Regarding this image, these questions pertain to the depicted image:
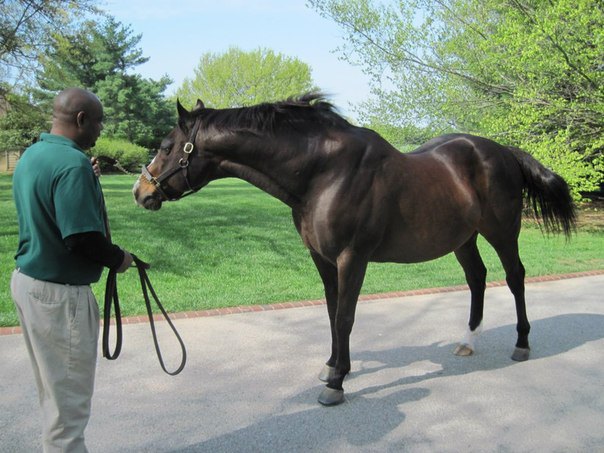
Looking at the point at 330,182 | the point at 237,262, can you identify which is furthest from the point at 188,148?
the point at 237,262

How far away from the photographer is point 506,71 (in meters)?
13.2

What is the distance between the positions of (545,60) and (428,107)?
375 centimetres

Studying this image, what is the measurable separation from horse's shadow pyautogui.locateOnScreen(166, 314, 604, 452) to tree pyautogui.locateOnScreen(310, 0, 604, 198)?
6868 millimetres

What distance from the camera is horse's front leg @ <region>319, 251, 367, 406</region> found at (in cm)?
368

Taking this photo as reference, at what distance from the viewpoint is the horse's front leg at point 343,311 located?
368 cm

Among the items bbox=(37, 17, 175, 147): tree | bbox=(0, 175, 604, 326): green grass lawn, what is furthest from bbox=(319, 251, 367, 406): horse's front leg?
bbox=(37, 17, 175, 147): tree

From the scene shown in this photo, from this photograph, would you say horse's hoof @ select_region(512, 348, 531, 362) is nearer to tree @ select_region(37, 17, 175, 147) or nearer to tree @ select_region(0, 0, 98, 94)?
tree @ select_region(0, 0, 98, 94)

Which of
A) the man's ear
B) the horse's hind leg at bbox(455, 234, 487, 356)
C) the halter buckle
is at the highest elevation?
the man's ear

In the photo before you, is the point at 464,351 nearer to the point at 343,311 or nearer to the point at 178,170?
the point at 343,311

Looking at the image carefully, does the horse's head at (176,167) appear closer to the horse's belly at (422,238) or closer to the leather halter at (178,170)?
the leather halter at (178,170)

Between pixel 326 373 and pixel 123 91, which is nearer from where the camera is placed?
pixel 326 373

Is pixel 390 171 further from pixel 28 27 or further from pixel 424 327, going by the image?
pixel 28 27

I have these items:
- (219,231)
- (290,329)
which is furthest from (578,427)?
(219,231)

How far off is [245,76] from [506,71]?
42.7 m
